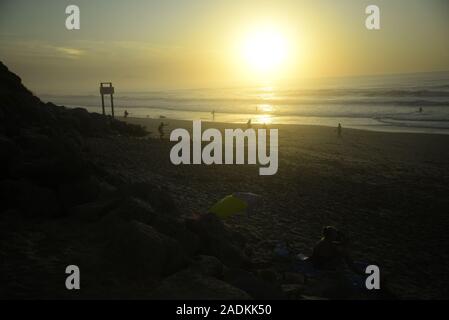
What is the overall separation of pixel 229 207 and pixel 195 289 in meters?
5.28

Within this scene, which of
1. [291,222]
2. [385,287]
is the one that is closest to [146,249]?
[385,287]

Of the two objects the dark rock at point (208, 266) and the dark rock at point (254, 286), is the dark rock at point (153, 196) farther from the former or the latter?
the dark rock at point (254, 286)

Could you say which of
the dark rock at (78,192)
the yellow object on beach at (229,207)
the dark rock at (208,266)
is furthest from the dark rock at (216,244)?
the yellow object on beach at (229,207)

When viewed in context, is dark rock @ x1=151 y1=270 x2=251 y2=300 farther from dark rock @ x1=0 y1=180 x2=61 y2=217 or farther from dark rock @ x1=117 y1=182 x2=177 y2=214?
dark rock @ x1=0 y1=180 x2=61 y2=217

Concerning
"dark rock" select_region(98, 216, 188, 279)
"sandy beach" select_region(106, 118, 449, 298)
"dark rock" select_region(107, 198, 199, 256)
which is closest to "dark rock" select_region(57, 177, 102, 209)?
"dark rock" select_region(107, 198, 199, 256)

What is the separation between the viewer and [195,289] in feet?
20.1

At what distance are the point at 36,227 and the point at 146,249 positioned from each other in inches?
103

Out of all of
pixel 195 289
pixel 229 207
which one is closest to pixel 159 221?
pixel 195 289

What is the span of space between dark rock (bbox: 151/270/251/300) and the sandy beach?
8.17 ft

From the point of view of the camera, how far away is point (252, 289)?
649 centimetres

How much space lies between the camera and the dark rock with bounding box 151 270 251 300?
594 cm

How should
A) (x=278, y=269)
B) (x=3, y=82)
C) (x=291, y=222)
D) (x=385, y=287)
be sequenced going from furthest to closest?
1. (x=3, y=82)
2. (x=291, y=222)
3. (x=278, y=269)
4. (x=385, y=287)

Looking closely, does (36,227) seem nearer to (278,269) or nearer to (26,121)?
(278,269)

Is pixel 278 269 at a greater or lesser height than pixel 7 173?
lesser
